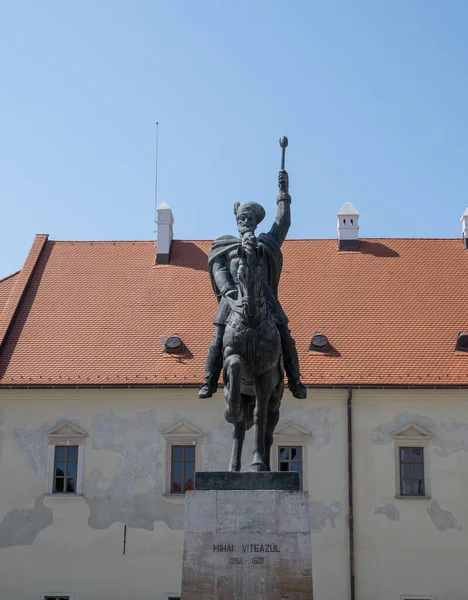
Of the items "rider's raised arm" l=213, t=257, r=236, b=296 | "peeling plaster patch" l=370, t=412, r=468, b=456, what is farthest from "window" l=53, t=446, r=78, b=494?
"rider's raised arm" l=213, t=257, r=236, b=296

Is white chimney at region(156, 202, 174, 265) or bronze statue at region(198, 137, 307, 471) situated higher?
white chimney at region(156, 202, 174, 265)

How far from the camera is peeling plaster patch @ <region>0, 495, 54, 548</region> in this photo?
81.9 feet

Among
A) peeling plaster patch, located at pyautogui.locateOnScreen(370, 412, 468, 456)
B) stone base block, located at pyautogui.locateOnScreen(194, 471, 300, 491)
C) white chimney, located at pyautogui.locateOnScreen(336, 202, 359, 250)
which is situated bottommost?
stone base block, located at pyautogui.locateOnScreen(194, 471, 300, 491)

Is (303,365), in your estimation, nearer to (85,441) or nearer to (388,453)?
(388,453)

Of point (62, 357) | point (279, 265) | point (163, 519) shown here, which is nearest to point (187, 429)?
point (163, 519)

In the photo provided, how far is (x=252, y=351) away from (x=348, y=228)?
71.1ft

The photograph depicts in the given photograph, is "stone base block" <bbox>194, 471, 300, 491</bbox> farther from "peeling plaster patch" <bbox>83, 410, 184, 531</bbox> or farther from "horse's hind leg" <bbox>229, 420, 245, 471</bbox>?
"peeling plaster patch" <bbox>83, 410, 184, 531</bbox>

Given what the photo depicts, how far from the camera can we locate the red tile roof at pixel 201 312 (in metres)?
25.9

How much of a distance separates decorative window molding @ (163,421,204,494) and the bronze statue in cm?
1502

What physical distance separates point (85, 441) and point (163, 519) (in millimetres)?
Result: 2924

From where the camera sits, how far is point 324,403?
25.7 metres

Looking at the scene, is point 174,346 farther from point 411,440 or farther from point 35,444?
point 411,440

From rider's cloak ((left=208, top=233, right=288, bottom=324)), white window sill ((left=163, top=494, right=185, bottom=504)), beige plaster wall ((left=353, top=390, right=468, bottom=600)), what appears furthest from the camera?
white window sill ((left=163, top=494, right=185, bottom=504))

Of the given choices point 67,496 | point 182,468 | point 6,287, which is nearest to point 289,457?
point 182,468
